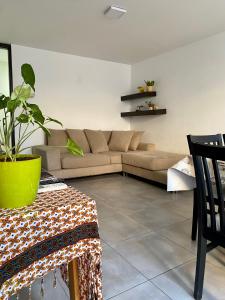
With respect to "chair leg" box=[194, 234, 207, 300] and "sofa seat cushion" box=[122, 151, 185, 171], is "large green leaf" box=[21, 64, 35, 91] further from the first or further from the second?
"sofa seat cushion" box=[122, 151, 185, 171]

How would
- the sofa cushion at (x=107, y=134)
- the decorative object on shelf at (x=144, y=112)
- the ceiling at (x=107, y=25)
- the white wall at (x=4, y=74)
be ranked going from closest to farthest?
the ceiling at (x=107, y=25) < the white wall at (x=4, y=74) < the decorative object on shelf at (x=144, y=112) < the sofa cushion at (x=107, y=134)

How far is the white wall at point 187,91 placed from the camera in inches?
141

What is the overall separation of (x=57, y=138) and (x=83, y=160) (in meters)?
0.79

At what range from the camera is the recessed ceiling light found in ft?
8.92

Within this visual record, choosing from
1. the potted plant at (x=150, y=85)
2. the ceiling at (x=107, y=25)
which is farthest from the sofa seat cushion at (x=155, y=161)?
the ceiling at (x=107, y=25)

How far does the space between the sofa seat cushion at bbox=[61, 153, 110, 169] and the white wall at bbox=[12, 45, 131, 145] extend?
1.03 meters

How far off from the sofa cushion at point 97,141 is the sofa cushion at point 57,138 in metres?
0.48

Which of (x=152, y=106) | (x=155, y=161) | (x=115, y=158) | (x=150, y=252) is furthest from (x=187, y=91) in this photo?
(x=150, y=252)

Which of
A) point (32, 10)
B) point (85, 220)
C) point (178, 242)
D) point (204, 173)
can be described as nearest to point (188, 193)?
point (178, 242)

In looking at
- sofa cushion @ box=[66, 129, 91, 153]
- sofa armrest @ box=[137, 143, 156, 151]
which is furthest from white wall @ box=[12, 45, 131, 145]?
sofa armrest @ box=[137, 143, 156, 151]

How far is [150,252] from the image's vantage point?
5.72 ft

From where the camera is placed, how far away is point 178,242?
188 cm

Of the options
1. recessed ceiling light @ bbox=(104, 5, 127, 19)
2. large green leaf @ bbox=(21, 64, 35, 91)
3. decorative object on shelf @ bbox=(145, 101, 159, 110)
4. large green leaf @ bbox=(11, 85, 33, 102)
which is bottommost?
large green leaf @ bbox=(11, 85, 33, 102)

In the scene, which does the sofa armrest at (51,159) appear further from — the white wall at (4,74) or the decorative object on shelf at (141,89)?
the decorative object on shelf at (141,89)
